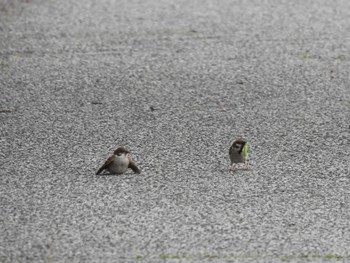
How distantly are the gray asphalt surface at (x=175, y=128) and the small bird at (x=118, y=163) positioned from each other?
0.22 feet

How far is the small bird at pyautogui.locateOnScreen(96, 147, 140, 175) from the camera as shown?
592cm

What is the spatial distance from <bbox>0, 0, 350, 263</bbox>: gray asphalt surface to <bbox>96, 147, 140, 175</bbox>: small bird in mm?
66

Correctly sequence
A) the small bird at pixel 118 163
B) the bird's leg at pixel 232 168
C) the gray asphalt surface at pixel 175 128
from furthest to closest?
the bird's leg at pixel 232 168 < the small bird at pixel 118 163 < the gray asphalt surface at pixel 175 128

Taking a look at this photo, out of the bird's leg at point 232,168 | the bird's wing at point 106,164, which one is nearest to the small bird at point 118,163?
the bird's wing at point 106,164

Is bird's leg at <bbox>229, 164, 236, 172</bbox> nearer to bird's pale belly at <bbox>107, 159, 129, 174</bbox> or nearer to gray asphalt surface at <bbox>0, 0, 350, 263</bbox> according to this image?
gray asphalt surface at <bbox>0, 0, 350, 263</bbox>

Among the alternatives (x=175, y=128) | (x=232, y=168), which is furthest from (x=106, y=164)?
(x=175, y=128)

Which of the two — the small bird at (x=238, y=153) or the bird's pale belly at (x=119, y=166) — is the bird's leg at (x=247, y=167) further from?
the bird's pale belly at (x=119, y=166)

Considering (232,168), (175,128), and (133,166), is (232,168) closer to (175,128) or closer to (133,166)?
(133,166)

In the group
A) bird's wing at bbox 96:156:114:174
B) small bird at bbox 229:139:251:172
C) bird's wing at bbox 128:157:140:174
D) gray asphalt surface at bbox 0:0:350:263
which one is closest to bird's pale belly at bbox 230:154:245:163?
small bird at bbox 229:139:251:172

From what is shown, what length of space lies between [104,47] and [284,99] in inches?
100

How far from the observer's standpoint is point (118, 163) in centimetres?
593

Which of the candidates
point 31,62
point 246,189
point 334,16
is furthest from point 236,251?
point 334,16

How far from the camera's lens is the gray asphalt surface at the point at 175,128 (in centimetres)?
495

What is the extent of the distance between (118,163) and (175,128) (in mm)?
1289
